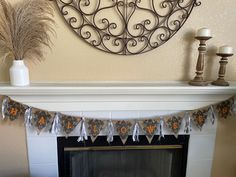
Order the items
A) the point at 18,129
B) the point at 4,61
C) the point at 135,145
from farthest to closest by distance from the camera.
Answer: the point at 135,145 < the point at 18,129 < the point at 4,61

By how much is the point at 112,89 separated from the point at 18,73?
499mm

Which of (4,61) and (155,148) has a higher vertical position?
(4,61)

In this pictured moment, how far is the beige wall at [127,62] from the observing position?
4.22 feet

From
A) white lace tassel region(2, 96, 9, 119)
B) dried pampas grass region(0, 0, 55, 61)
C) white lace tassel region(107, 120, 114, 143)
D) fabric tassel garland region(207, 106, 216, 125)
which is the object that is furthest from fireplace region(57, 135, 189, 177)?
dried pampas grass region(0, 0, 55, 61)

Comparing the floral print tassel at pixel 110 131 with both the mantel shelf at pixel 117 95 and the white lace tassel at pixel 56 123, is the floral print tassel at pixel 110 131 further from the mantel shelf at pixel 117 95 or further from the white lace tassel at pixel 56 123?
the white lace tassel at pixel 56 123

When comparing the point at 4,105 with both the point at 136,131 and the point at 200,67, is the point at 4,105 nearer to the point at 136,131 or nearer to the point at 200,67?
the point at 136,131

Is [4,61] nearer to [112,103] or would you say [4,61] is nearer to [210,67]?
[112,103]

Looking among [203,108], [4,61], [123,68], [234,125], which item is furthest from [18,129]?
[234,125]

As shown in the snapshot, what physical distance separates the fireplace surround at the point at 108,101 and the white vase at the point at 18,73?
4 cm

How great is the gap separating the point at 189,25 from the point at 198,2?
0.13m

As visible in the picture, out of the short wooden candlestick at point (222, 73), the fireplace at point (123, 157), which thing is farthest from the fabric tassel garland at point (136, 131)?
the short wooden candlestick at point (222, 73)

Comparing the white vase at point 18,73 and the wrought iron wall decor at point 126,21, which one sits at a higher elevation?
the wrought iron wall decor at point 126,21

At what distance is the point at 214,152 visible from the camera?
5.01 feet

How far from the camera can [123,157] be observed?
60.6 inches
